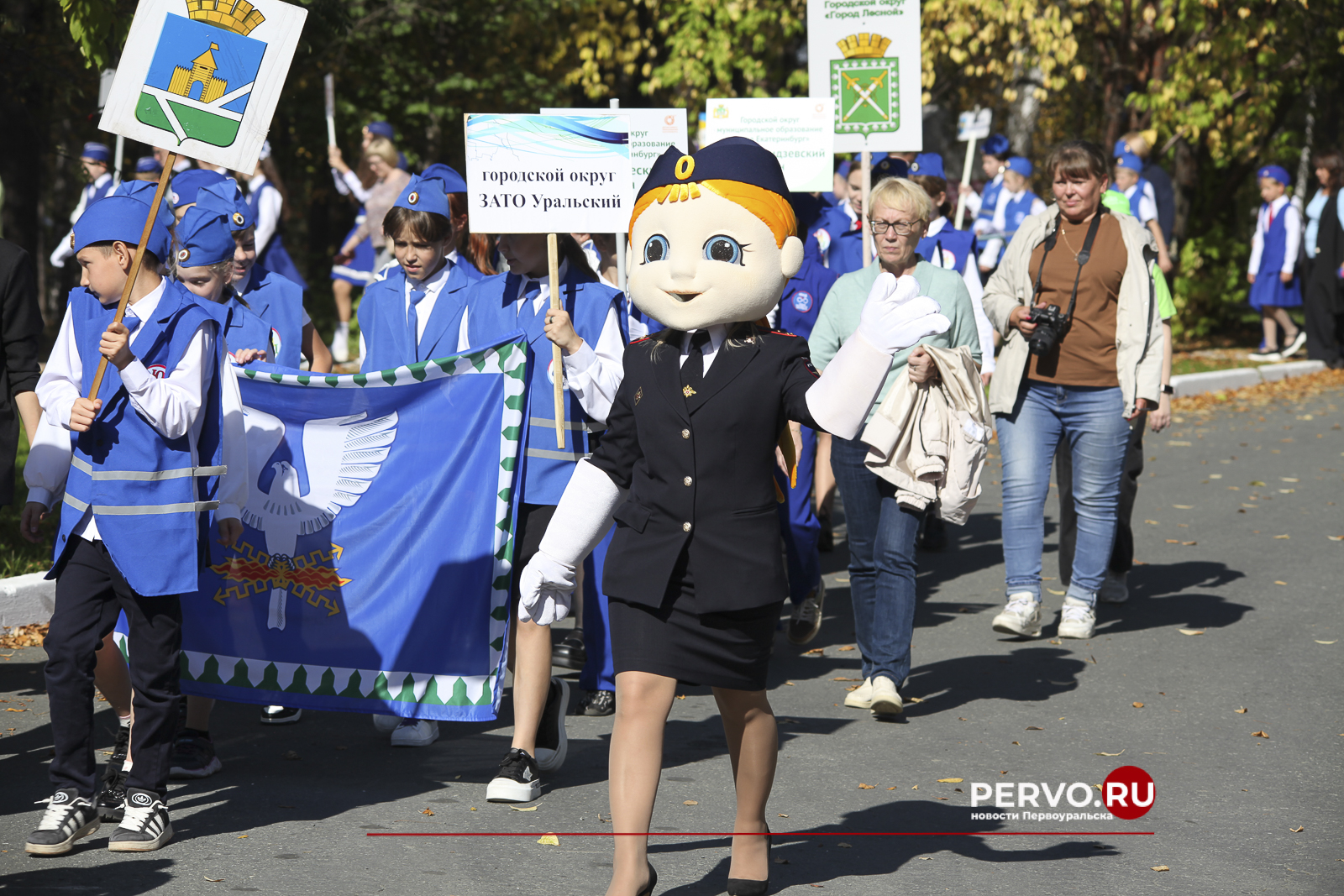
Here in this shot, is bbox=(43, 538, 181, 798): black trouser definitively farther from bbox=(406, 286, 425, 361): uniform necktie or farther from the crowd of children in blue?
bbox=(406, 286, 425, 361): uniform necktie

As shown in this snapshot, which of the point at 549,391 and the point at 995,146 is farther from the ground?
the point at 995,146

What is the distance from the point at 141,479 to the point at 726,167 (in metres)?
2.00

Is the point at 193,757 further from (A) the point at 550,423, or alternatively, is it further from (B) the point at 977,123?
(B) the point at 977,123

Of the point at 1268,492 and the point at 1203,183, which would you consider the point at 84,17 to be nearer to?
the point at 1268,492

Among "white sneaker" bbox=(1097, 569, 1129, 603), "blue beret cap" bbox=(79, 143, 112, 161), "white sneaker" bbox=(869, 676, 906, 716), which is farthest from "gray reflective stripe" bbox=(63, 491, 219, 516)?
"blue beret cap" bbox=(79, 143, 112, 161)

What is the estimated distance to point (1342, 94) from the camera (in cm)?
2158

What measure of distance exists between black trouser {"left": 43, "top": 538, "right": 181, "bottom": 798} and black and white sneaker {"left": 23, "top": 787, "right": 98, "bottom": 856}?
0.04 metres

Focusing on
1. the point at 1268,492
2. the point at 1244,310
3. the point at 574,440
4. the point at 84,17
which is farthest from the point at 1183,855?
the point at 1244,310

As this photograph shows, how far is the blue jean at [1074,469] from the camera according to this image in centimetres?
709

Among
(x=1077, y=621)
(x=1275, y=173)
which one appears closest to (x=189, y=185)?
(x=1077, y=621)

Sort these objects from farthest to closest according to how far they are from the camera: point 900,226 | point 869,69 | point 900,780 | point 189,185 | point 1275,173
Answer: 1. point 1275,173
2. point 869,69
3. point 900,226
4. point 189,185
5. point 900,780

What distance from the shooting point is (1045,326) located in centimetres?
700

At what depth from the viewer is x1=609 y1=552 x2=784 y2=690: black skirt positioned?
405 centimetres

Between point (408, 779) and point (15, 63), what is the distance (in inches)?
301
